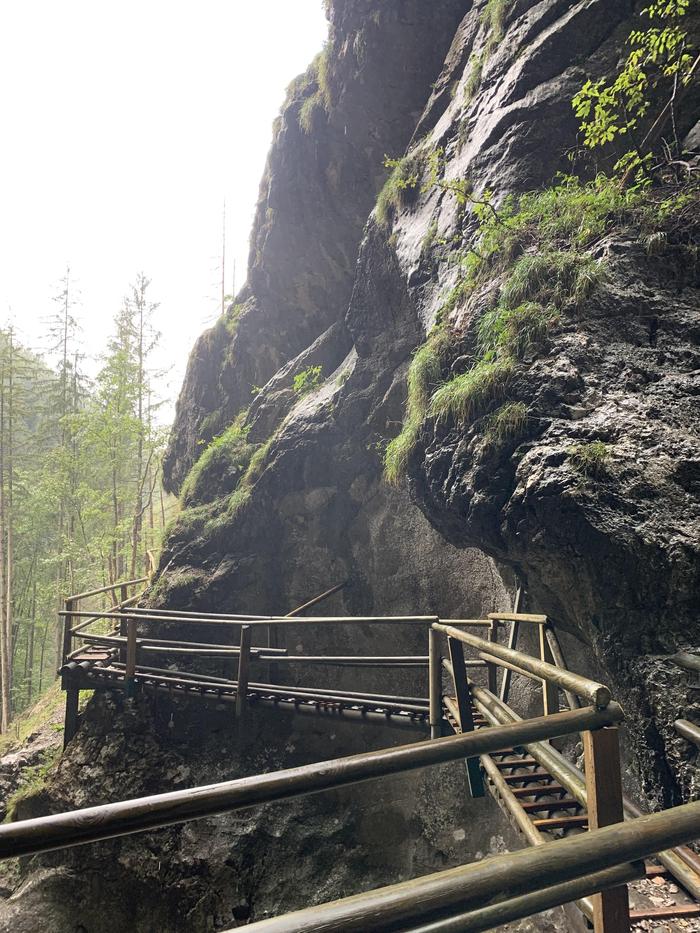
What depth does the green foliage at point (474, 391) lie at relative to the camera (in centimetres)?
502

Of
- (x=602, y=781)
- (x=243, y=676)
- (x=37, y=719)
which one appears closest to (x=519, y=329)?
(x=602, y=781)

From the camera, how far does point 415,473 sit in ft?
20.0

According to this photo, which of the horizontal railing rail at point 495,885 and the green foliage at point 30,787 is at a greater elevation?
the horizontal railing rail at point 495,885

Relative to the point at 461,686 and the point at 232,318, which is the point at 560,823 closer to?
the point at 461,686

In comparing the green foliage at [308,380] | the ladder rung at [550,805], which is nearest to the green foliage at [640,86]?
the ladder rung at [550,805]

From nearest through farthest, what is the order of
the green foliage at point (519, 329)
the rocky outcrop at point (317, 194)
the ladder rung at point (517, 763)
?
the ladder rung at point (517, 763) → the green foliage at point (519, 329) → the rocky outcrop at point (317, 194)

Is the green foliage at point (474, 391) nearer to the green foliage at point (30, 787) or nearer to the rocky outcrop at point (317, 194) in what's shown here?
the rocky outcrop at point (317, 194)

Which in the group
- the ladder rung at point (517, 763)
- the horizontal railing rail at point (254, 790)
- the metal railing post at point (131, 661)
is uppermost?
the horizontal railing rail at point (254, 790)

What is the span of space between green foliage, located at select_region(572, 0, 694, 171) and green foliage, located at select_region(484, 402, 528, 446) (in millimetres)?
2665

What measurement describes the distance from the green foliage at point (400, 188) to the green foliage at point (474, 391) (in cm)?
480

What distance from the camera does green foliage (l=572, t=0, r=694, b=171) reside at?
4957 millimetres

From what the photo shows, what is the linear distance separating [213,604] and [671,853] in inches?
301

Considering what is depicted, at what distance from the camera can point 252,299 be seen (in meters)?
14.0

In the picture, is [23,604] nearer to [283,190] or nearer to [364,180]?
[283,190]
